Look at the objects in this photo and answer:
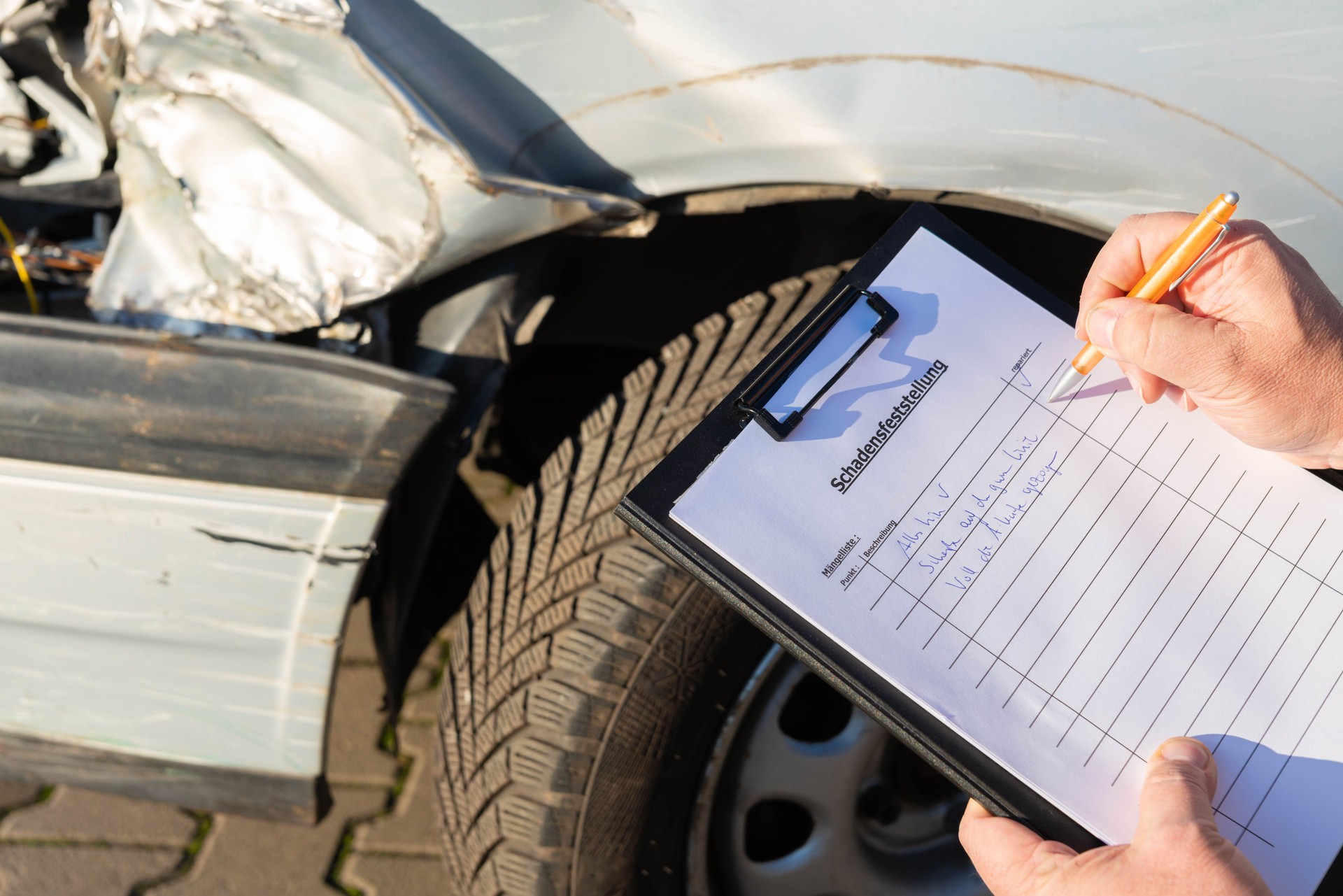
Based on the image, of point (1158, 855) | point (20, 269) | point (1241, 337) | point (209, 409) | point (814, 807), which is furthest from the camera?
point (20, 269)

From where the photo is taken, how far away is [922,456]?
2.29ft

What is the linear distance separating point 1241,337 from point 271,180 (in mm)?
985

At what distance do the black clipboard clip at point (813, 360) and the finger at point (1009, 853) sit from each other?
36 centimetres

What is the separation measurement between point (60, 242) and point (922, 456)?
147cm

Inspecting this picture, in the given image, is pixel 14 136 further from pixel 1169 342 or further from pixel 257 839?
pixel 1169 342

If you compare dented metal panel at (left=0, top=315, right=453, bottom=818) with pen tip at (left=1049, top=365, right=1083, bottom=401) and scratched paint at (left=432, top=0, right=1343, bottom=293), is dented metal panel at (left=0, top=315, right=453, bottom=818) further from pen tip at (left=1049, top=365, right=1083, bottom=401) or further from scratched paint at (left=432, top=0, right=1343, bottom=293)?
pen tip at (left=1049, top=365, right=1083, bottom=401)

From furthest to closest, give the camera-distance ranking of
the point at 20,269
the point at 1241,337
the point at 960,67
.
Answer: the point at 20,269 → the point at 960,67 → the point at 1241,337

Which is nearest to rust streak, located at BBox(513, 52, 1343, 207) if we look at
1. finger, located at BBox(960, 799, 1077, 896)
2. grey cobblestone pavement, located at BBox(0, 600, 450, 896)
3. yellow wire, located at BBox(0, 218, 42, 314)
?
finger, located at BBox(960, 799, 1077, 896)

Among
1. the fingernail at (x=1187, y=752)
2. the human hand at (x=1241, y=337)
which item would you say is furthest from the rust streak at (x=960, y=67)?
the fingernail at (x=1187, y=752)

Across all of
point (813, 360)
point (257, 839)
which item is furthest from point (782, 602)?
point (257, 839)

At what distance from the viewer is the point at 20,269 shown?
50.1 inches

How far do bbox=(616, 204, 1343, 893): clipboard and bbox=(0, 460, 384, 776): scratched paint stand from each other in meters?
0.46

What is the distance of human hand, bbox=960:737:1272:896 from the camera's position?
2.05ft

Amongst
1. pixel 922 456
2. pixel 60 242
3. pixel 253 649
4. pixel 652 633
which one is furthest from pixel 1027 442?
pixel 60 242
